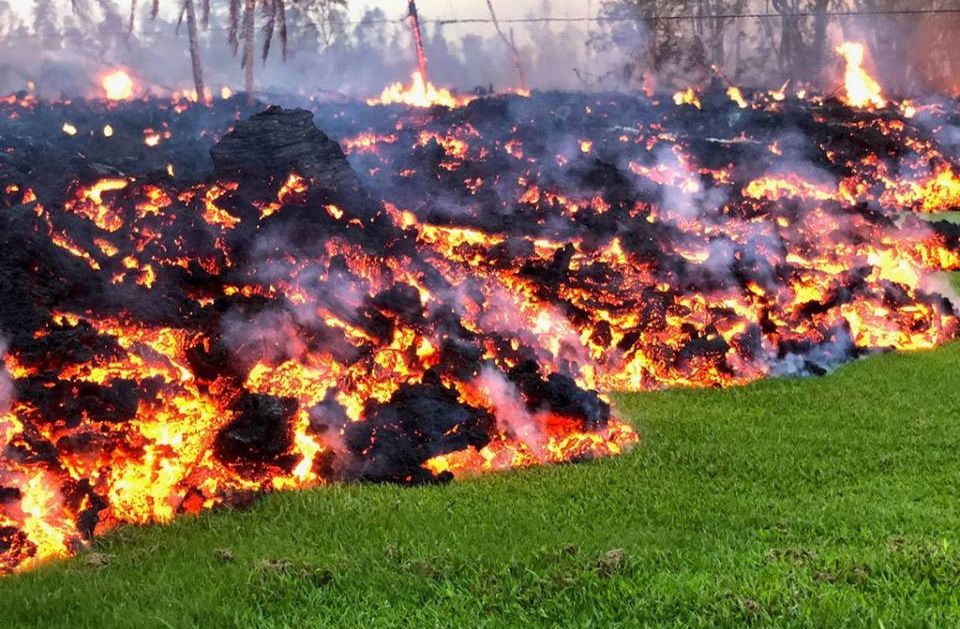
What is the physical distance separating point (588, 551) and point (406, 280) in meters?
5.22

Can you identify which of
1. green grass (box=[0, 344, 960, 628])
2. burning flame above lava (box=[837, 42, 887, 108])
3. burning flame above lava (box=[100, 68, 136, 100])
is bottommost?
green grass (box=[0, 344, 960, 628])

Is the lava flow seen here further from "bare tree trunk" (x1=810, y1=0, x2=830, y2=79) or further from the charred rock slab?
"bare tree trunk" (x1=810, y1=0, x2=830, y2=79)

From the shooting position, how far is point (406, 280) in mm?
11055

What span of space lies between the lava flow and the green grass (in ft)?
2.44

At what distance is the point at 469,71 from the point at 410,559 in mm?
64255

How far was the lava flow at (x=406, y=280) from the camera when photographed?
8.22 m

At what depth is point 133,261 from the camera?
31.6ft

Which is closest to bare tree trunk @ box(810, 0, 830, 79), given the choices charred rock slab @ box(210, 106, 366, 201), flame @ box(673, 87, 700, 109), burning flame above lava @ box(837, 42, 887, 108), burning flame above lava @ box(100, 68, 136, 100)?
burning flame above lava @ box(837, 42, 887, 108)

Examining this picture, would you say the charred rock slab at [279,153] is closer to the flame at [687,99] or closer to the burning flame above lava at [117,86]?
the flame at [687,99]

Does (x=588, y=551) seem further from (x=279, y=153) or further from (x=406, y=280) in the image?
(x=279, y=153)

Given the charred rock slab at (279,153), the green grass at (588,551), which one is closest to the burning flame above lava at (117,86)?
the charred rock slab at (279,153)

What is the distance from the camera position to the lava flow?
8219 millimetres

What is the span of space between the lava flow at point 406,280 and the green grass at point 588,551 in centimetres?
74

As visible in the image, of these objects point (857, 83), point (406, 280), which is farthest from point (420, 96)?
point (406, 280)
